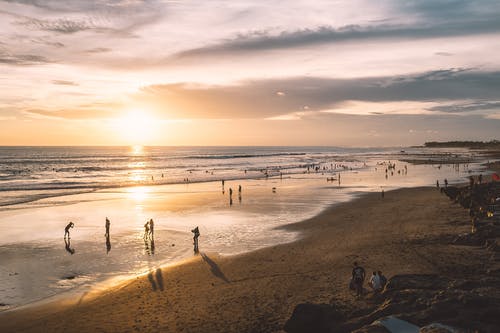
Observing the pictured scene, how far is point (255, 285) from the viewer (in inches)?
665

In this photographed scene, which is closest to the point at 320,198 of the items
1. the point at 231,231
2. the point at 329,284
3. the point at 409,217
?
the point at 409,217

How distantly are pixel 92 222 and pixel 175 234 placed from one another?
31.4 ft

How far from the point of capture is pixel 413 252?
2012cm

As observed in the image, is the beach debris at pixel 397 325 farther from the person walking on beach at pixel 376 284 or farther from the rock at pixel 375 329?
the person walking on beach at pixel 376 284

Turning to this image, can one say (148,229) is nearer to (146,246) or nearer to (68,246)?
(146,246)

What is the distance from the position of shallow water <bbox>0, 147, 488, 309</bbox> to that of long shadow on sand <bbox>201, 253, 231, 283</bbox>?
1.44m

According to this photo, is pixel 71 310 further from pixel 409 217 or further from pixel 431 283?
pixel 409 217

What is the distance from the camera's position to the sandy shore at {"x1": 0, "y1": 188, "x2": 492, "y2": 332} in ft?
44.7

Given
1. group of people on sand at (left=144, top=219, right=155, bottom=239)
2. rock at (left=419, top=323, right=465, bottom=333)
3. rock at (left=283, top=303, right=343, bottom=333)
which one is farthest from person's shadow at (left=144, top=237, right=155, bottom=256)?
rock at (left=419, top=323, right=465, bottom=333)

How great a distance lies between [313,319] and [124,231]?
69.1ft

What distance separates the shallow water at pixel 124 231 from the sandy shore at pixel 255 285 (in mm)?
2142

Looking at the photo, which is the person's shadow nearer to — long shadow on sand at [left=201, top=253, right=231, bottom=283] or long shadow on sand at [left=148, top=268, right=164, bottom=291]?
long shadow on sand at [left=201, top=253, right=231, bottom=283]

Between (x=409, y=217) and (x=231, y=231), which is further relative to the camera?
(x=409, y=217)


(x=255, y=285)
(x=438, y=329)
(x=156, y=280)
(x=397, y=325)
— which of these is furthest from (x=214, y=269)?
(x=438, y=329)
